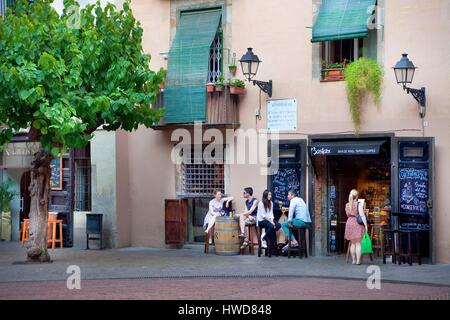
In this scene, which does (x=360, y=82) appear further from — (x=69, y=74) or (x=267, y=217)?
(x=69, y=74)

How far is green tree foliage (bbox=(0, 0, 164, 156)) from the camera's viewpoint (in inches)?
710

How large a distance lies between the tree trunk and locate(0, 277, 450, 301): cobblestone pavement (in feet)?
10.4

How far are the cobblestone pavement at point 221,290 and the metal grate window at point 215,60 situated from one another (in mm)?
7067

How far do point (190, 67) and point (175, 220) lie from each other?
12.5ft

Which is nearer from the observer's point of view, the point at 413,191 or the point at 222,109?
the point at 413,191

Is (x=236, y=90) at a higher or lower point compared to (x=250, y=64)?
lower

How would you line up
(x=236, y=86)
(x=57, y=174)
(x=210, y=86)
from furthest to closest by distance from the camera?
(x=57, y=174)
(x=210, y=86)
(x=236, y=86)

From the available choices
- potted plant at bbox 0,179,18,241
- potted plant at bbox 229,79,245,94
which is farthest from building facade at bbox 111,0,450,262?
potted plant at bbox 0,179,18,241

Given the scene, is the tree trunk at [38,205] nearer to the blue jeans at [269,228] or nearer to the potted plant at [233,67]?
the blue jeans at [269,228]

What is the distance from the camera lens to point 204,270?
18.3m

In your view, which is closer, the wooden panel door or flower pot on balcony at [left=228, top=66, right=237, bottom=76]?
flower pot on balcony at [left=228, top=66, right=237, bottom=76]

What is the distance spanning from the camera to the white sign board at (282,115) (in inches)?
840

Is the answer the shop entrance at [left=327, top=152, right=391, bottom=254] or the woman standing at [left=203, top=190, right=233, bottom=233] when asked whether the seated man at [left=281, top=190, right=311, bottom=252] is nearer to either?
the shop entrance at [left=327, top=152, right=391, bottom=254]

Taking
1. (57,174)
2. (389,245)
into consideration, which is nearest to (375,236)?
(389,245)
